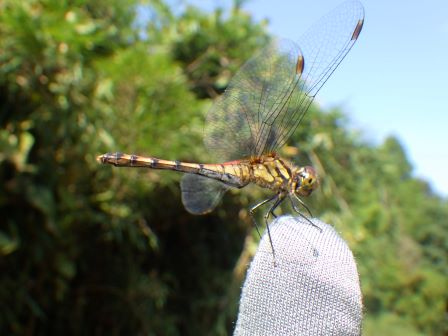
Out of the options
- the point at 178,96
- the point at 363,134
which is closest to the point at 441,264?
the point at 363,134

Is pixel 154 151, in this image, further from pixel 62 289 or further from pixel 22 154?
pixel 62 289

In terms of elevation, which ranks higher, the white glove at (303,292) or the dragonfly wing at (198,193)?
the dragonfly wing at (198,193)

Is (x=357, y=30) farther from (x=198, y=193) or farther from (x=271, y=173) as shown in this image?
(x=198, y=193)

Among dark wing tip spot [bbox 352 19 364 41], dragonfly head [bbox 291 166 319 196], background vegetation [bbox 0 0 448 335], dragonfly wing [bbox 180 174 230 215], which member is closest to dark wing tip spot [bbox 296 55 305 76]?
dark wing tip spot [bbox 352 19 364 41]

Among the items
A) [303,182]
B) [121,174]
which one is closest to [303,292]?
[303,182]

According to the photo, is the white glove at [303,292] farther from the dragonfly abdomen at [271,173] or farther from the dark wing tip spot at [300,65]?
the dark wing tip spot at [300,65]

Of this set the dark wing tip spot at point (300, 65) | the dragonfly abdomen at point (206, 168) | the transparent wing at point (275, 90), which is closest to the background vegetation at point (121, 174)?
the dragonfly abdomen at point (206, 168)
